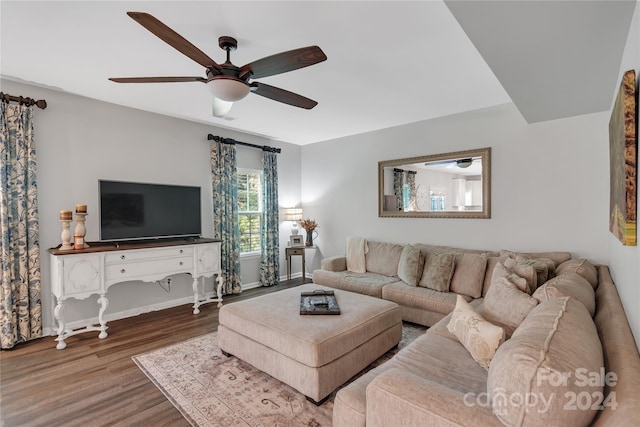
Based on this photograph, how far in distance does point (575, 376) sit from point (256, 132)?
4.80 m

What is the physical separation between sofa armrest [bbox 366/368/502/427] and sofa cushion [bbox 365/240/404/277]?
2906 mm

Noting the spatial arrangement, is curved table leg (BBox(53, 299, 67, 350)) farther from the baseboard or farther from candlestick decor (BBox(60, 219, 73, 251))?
candlestick decor (BBox(60, 219, 73, 251))

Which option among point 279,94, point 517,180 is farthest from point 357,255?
point 279,94

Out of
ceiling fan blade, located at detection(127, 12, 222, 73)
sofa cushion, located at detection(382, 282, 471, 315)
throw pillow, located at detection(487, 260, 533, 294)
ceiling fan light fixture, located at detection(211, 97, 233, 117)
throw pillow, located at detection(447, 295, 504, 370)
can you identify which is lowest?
sofa cushion, located at detection(382, 282, 471, 315)

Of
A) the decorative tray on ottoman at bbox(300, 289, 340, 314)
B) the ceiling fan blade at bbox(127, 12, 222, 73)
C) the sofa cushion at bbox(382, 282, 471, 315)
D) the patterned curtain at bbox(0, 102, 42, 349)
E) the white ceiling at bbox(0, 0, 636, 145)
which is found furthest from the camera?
the sofa cushion at bbox(382, 282, 471, 315)

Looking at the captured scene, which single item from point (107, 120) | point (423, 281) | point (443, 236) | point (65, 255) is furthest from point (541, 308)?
point (107, 120)

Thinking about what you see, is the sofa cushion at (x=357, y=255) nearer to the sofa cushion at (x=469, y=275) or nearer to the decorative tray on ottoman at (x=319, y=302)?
the sofa cushion at (x=469, y=275)

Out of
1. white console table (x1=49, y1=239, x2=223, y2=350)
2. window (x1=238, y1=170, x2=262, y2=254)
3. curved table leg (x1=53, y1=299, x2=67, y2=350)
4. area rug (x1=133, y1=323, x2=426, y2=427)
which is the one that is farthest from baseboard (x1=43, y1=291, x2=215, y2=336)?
area rug (x1=133, y1=323, x2=426, y2=427)

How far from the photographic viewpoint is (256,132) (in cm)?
498

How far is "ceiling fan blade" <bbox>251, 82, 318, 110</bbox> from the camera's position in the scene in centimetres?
229

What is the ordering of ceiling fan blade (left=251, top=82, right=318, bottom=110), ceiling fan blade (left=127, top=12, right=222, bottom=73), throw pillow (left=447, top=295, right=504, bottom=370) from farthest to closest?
ceiling fan blade (left=251, top=82, right=318, bottom=110), throw pillow (left=447, top=295, right=504, bottom=370), ceiling fan blade (left=127, top=12, right=222, bottom=73)

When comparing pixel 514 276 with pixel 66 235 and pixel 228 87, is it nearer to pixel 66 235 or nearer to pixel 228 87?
pixel 228 87

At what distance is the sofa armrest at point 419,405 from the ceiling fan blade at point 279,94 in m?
2.03

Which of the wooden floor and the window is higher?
the window
